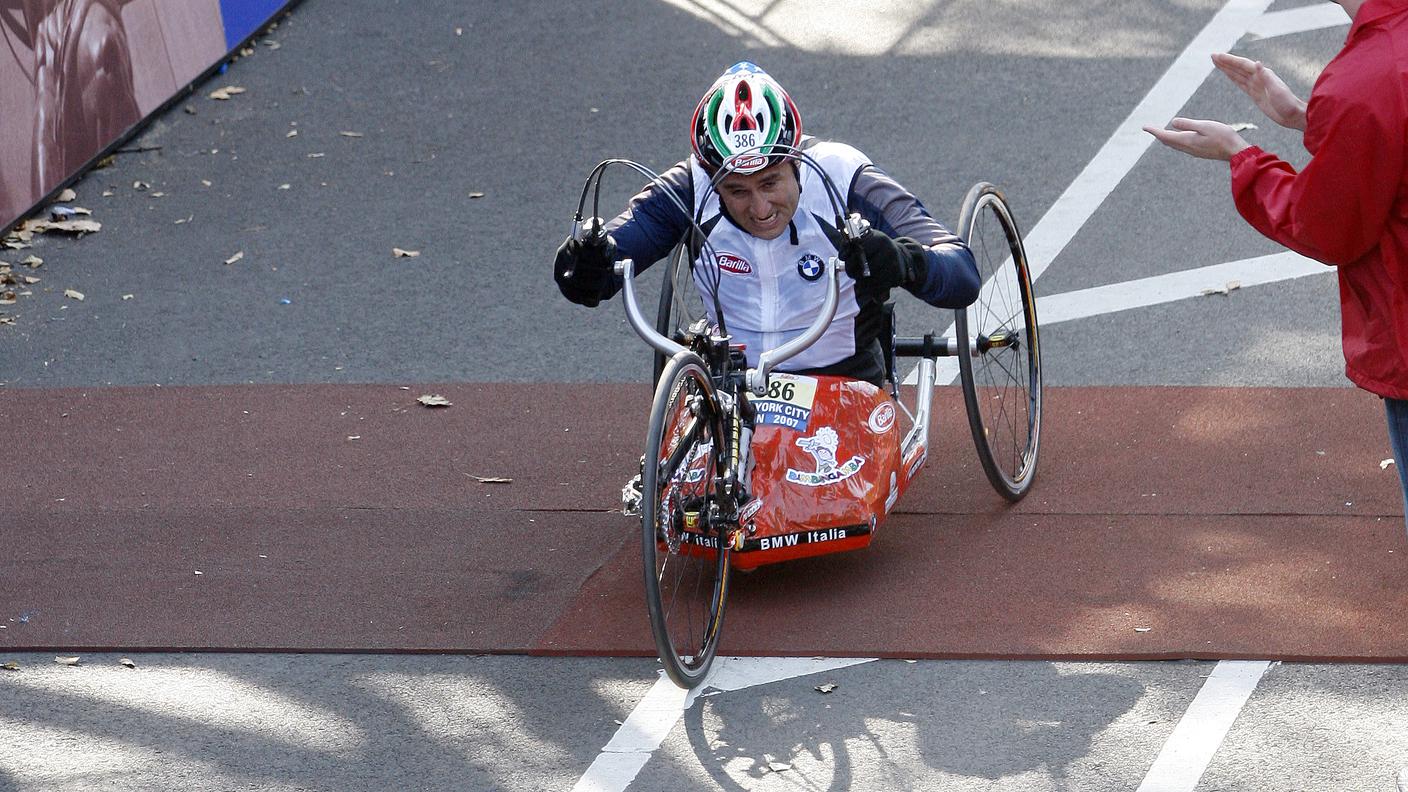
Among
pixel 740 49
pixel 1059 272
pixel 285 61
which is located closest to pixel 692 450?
pixel 1059 272

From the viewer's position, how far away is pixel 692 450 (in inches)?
189

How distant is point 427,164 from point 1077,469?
5121 mm

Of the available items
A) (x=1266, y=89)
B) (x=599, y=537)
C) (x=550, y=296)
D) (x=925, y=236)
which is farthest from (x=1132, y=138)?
(x=1266, y=89)

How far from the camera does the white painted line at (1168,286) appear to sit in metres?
7.48

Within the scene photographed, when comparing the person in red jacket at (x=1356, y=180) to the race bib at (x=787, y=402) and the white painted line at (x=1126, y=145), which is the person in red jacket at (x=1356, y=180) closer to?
the race bib at (x=787, y=402)

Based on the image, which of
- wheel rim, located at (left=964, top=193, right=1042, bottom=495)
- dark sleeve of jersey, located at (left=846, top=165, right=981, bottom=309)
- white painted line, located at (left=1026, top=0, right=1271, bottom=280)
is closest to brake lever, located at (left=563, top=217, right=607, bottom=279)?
dark sleeve of jersey, located at (left=846, top=165, right=981, bottom=309)

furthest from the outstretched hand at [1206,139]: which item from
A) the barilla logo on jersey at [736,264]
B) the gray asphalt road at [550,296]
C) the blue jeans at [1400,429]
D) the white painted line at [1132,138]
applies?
the white painted line at [1132,138]

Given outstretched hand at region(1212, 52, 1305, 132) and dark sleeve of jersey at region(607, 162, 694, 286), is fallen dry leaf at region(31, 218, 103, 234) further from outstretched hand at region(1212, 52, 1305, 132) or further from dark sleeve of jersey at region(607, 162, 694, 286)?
outstretched hand at region(1212, 52, 1305, 132)

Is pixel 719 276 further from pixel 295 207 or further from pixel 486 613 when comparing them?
pixel 295 207

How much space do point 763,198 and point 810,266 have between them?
305 millimetres

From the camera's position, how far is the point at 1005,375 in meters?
6.54

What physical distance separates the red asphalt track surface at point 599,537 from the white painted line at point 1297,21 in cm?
477

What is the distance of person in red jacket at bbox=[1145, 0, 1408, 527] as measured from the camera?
140 inches

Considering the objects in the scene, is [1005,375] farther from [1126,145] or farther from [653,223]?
[1126,145]
